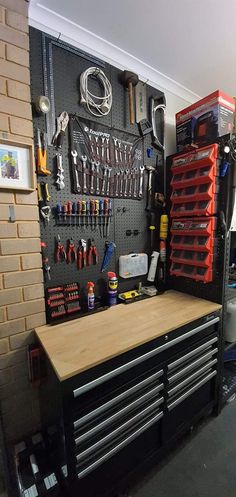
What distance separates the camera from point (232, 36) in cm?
134

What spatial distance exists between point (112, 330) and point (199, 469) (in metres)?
0.94

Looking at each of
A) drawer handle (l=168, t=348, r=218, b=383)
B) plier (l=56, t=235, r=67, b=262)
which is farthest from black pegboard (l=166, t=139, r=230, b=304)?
plier (l=56, t=235, r=67, b=262)

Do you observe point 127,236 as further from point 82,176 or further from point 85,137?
point 85,137

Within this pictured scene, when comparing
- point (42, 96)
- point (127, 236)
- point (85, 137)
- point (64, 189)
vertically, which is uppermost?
point (42, 96)

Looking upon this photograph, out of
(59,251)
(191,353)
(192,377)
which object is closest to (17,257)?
(59,251)

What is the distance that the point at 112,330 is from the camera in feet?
3.50

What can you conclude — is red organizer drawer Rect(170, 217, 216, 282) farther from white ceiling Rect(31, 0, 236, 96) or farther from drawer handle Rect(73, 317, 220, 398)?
white ceiling Rect(31, 0, 236, 96)

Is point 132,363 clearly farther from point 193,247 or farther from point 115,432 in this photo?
point 193,247

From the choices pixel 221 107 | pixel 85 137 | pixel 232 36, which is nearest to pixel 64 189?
pixel 85 137

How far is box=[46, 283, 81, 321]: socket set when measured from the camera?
3.95 ft

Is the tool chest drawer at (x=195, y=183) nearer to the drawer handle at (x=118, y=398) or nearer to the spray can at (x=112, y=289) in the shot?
the spray can at (x=112, y=289)

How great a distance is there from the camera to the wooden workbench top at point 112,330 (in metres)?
0.84

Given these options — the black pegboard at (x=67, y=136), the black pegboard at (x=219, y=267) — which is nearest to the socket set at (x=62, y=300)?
the black pegboard at (x=67, y=136)

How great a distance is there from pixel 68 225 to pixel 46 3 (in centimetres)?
118
